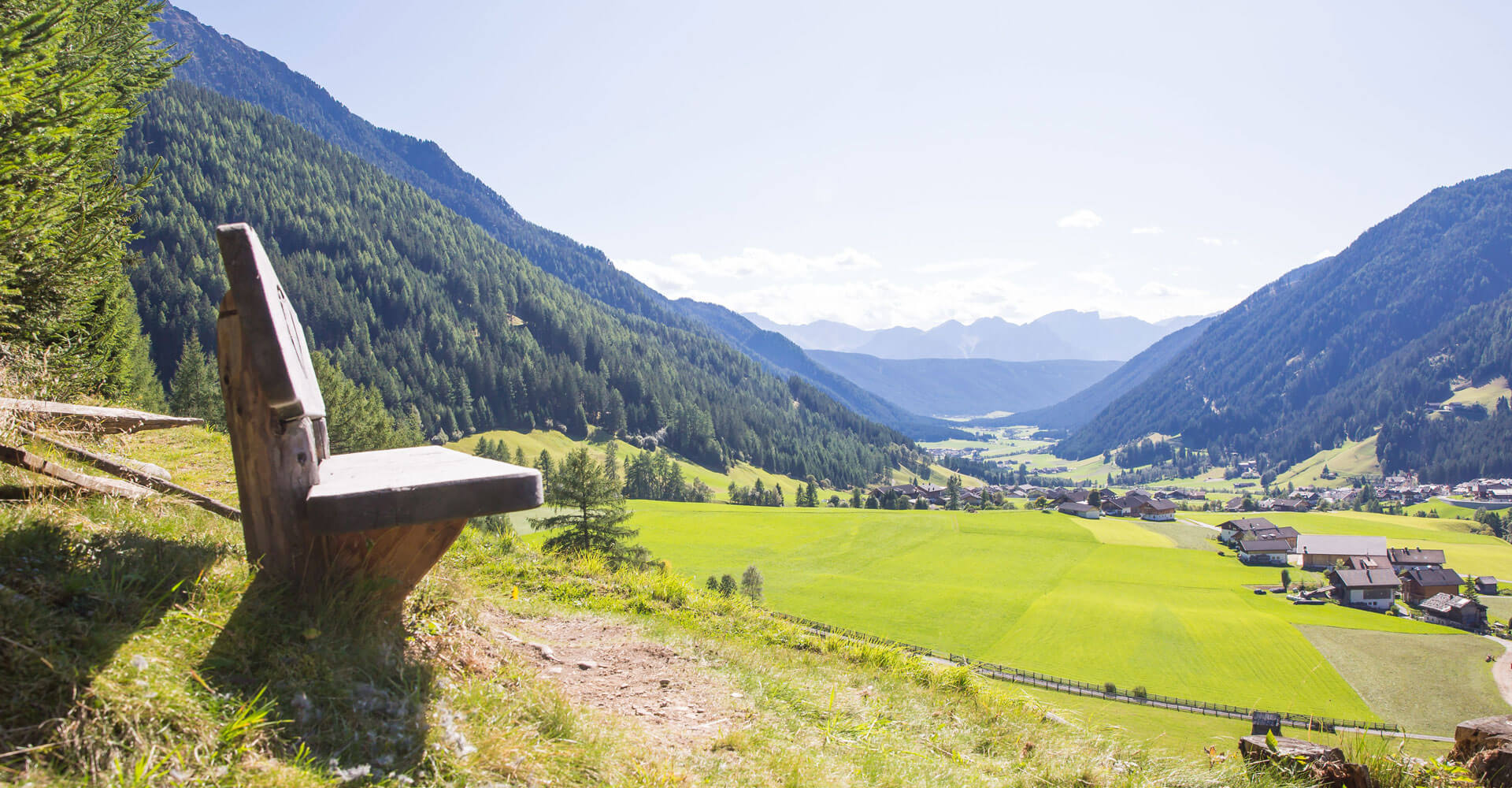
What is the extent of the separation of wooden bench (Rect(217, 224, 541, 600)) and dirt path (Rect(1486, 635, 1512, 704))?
220ft

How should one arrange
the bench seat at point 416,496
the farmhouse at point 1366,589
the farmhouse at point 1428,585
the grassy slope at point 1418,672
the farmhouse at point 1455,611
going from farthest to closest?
the farmhouse at point 1428,585
the farmhouse at point 1366,589
the farmhouse at point 1455,611
the grassy slope at point 1418,672
the bench seat at point 416,496

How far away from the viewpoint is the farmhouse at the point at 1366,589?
69.9 meters

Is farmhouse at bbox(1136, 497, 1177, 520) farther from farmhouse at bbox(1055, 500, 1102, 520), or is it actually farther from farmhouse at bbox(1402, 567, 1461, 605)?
farmhouse at bbox(1402, 567, 1461, 605)

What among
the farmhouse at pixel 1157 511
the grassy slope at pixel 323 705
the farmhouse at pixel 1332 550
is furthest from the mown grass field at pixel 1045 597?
the farmhouse at pixel 1157 511

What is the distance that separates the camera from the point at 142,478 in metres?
6.14

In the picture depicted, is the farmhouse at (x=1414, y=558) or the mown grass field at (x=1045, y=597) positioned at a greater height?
the mown grass field at (x=1045, y=597)

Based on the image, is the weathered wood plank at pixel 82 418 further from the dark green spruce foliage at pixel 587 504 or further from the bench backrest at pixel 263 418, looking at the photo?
the dark green spruce foliage at pixel 587 504

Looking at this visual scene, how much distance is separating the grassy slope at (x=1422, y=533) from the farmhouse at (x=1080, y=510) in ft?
70.6

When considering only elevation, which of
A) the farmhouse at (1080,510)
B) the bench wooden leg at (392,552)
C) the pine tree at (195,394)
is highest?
the pine tree at (195,394)

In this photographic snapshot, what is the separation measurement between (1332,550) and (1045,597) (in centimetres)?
5776

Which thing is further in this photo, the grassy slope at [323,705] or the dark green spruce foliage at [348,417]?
the dark green spruce foliage at [348,417]

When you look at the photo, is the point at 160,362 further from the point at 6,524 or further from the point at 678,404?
the point at 6,524

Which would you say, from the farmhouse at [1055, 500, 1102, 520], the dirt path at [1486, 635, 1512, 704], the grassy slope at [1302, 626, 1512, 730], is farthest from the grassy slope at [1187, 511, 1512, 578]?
the grassy slope at [1302, 626, 1512, 730]

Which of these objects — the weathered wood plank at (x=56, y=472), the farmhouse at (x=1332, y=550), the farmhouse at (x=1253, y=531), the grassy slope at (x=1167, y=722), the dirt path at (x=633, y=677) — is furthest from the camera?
the farmhouse at (x=1253, y=531)
